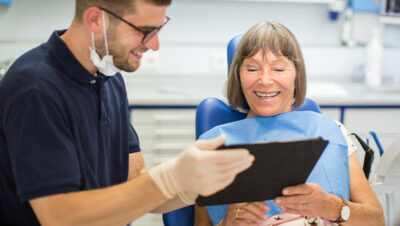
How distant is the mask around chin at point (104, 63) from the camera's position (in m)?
1.37

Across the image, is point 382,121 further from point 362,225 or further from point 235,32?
point 362,225

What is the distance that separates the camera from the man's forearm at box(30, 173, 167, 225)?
116 cm

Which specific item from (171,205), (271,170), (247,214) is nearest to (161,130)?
(171,205)

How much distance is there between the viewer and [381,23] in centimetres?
343

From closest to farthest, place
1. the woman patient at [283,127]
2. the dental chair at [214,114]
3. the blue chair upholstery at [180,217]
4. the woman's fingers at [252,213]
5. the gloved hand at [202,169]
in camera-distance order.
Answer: the gloved hand at [202,169], the woman's fingers at [252,213], the woman patient at [283,127], the blue chair upholstery at [180,217], the dental chair at [214,114]

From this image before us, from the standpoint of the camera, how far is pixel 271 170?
4.09ft

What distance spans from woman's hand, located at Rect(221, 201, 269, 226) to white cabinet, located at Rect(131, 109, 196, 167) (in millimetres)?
1279

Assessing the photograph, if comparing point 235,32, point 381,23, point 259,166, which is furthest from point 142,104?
point 381,23

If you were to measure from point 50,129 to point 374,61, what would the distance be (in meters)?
2.60

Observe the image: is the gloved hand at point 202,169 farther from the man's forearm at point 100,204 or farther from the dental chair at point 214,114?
the dental chair at point 214,114

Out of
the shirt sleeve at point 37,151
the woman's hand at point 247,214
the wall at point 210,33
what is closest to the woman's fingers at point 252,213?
the woman's hand at point 247,214

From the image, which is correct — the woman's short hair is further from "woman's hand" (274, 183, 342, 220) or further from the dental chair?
"woman's hand" (274, 183, 342, 220)

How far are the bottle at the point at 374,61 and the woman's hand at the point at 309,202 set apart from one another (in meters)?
1.88

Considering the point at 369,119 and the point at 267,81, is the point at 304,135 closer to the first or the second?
the point at 267,81
